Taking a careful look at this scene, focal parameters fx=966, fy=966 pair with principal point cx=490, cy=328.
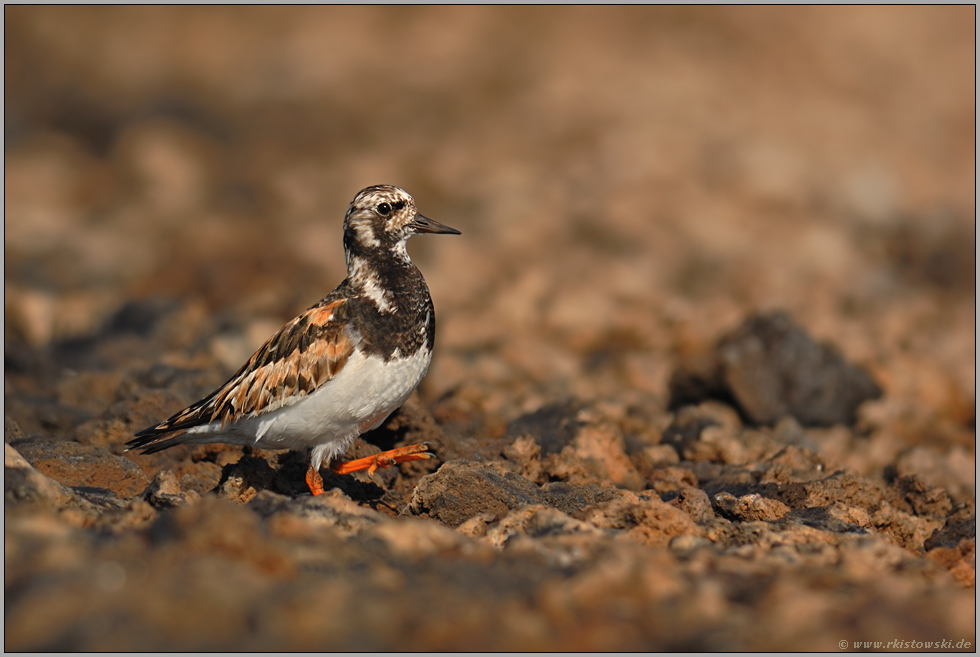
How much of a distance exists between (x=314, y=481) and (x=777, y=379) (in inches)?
259

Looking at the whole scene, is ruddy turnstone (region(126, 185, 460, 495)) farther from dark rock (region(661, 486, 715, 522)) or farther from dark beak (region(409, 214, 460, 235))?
dark rock (region(661, 486, 715, 522))

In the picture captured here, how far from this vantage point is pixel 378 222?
834cm

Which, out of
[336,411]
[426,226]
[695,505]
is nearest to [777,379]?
[695,505]

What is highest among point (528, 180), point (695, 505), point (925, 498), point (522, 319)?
point (528, 180)

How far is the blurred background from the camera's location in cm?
1487

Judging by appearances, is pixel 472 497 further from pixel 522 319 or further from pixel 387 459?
pixel 522 319

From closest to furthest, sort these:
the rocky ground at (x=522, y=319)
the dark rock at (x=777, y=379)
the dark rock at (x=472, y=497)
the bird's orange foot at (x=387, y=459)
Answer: the rocky ground at (x=522, y=319) → the dark rock at (x=472, y=497) → the bird's orange foot at (x=387, y=459) → the dark rock at (x=777, y=379)

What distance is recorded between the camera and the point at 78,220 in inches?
857

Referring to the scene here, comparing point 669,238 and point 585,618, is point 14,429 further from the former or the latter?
point 669,238

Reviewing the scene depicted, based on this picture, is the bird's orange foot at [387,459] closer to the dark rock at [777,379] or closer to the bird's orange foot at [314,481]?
the bird's orange foot at [314,481]

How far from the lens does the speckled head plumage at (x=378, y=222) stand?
27.2 ft

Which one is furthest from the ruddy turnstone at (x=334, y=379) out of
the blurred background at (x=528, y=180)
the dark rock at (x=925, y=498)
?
the dark rock at (x=925, y=498)

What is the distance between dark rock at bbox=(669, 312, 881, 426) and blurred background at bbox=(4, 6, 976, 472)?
0.58m

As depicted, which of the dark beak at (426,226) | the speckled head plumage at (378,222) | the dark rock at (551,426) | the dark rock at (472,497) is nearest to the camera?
the dark rock at (472,497)
